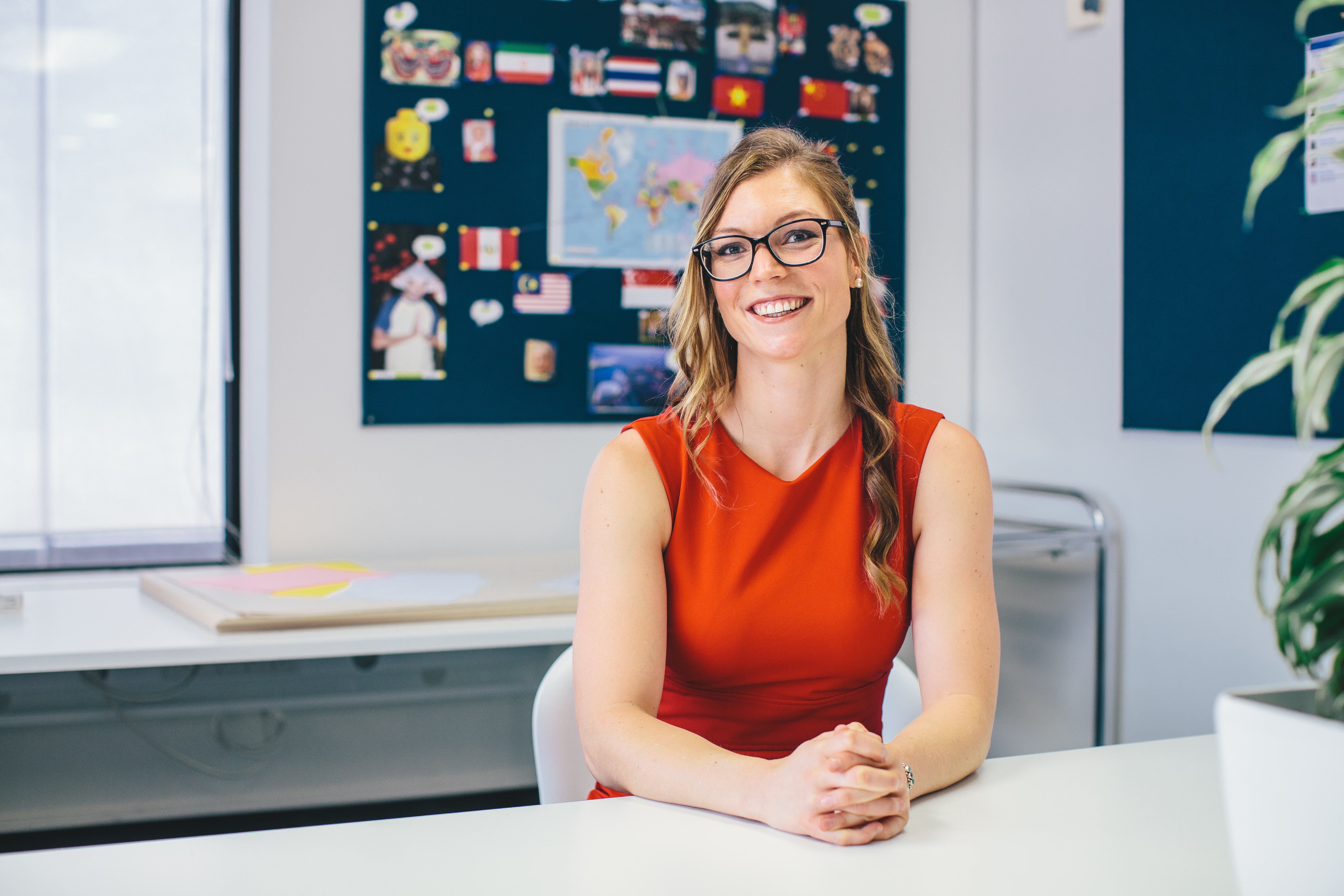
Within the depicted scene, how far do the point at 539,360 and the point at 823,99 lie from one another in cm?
107

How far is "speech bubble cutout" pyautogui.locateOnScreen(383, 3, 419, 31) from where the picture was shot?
2.50 metres

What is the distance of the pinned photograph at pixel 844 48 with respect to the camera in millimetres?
2885

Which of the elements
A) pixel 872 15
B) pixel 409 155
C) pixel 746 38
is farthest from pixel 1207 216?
pixel 409 155

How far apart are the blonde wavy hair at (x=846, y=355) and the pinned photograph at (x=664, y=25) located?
1409mm

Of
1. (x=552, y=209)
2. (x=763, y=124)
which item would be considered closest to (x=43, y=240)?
(x=552, y=209)

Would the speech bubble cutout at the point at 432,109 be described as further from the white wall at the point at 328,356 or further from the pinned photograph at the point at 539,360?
the pinned photograph at the point at 539,360

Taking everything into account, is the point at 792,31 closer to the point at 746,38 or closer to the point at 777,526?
the point at 746,38

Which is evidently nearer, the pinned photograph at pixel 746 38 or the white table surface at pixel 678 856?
the white table surface at pixel 678 856

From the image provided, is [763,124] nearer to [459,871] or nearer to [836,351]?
[836,351]

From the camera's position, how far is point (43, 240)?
7.79 feet

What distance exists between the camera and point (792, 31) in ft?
9.33

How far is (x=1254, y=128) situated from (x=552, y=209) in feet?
5.14

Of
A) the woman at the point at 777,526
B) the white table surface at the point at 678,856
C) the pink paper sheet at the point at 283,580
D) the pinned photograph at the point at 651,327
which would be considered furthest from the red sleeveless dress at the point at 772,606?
the pinned photograph at the point at 651,327

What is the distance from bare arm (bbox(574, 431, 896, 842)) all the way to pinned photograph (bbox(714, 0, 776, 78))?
70.8 inches
